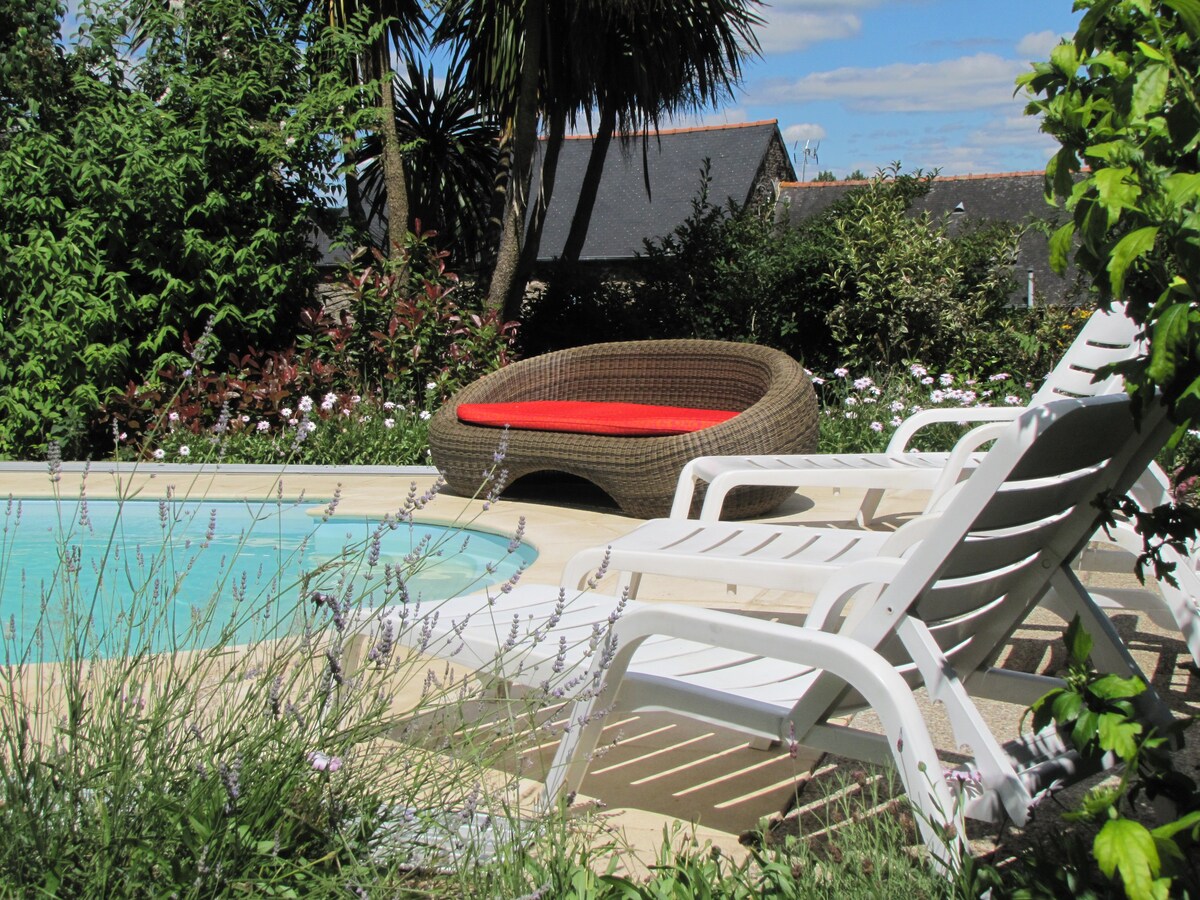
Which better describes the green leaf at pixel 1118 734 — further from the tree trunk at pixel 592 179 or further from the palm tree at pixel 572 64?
the tree trunk at pixel 592 179

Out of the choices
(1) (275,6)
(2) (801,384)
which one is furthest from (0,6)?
(2) (801,384)

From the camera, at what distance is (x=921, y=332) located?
1002 cm

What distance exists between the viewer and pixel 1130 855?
1380mm

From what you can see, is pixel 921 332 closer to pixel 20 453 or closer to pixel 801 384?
pixel 801 384

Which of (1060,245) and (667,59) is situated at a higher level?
(667,59)

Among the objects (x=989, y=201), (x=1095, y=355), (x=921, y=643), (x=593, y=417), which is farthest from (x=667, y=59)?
(x=989, y=201)

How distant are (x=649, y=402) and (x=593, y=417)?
3.82 ft

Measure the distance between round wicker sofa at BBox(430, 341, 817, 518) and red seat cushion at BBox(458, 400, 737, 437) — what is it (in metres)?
0.05

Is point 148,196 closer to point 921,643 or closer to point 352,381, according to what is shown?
point 352,381

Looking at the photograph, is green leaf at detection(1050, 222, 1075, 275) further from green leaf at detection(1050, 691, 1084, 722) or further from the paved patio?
the paved patio

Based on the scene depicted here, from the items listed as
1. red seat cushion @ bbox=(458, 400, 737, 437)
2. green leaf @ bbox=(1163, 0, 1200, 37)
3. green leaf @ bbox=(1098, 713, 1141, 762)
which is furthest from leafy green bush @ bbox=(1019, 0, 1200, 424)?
red seat cushion @ bbox=(458, 400, 737, 437)

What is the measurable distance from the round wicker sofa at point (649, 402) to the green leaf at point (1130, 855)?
396cm

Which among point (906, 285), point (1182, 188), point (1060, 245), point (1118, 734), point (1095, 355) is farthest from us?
point (906, 285)

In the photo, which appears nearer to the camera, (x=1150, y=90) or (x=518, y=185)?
(x=1150, y=90)
